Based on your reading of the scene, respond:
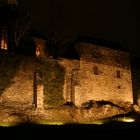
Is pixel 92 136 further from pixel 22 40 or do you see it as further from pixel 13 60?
pixel 22 40

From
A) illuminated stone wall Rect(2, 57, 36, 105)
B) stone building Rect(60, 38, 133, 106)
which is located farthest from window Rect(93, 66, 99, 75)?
illuminated stone wall Rect(2, 57, 36, 105)

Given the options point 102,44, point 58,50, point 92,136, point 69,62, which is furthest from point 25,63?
point 92,136

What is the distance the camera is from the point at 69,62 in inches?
1518

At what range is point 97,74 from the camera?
40.8 metres

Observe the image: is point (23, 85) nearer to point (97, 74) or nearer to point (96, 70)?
point (97, 74)

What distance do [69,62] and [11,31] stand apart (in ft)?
24.2

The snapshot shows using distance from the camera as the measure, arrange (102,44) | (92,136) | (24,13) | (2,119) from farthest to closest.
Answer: (102,44)
(24,13)
(2,119)
(92,136)

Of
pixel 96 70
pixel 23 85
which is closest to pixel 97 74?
pixel 96 70

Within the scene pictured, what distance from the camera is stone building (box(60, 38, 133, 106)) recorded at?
3813cm

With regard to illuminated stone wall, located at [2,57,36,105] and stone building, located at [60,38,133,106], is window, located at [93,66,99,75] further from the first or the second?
illuminated stone wall, located at [2,57,36,105]

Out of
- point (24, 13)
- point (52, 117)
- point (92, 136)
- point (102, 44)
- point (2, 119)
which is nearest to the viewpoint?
point (92, 136)

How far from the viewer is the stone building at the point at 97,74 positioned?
1501 inches

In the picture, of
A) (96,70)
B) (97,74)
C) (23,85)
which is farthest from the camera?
(96,70)

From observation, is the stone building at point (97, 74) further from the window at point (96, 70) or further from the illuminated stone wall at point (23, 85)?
the illuminated stone wall at point (23, 85)
